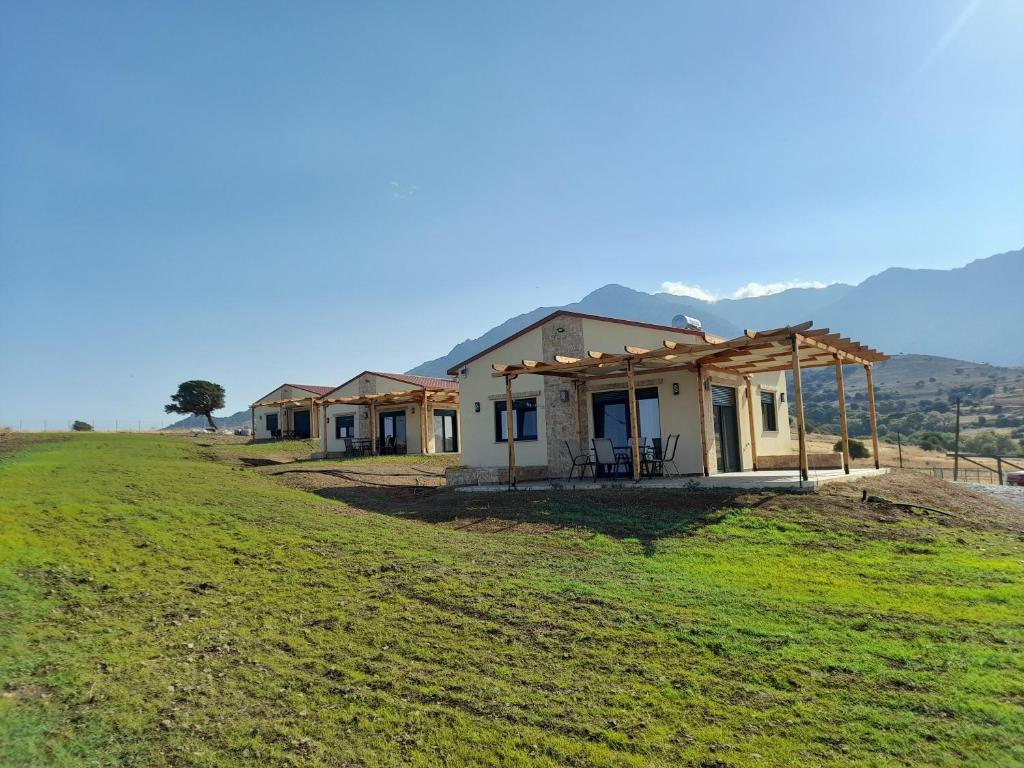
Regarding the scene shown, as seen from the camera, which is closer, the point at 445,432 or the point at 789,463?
the point at 789,463

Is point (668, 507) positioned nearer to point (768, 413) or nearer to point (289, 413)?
point (768, 413)

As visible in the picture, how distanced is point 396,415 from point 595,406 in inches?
542

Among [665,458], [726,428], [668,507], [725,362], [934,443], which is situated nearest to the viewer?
[668,507]

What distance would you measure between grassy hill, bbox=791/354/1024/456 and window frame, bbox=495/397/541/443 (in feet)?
105

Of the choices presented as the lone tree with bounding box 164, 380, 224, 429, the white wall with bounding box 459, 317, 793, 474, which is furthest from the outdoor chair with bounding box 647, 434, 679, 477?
the lone tree with bounding box 164, 380, 224, 429

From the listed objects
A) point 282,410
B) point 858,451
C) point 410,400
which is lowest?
point 858,451

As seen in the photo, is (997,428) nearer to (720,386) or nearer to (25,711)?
(720,386)

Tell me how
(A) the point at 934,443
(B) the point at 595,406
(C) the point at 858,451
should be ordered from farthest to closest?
(A) the point at 934,443 < (C) the point at 858,451 < (B) the point at 595,406

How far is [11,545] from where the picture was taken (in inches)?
266

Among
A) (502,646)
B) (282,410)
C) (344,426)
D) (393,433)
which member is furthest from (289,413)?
(502,646)

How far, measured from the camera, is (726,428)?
15.6 meters

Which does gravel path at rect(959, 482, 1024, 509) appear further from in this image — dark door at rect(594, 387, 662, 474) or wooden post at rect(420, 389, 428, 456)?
wooden post at rect(420, 389, 428, 456)

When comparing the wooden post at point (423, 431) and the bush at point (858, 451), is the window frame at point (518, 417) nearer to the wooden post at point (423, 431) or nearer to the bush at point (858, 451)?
the wooden post at point (423, 431)

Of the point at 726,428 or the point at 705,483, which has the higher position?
the point at 726,428
